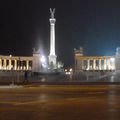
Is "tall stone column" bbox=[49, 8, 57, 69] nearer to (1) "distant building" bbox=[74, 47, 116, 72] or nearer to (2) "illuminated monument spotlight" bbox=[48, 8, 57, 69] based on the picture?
(2) "illuminated monument spotlight" bbox=[48, 8, 57, 69]

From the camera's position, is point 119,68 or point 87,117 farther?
point 119,68

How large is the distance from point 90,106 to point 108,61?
8573 cm

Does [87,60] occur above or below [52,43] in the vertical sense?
below

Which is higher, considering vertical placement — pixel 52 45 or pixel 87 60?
pixel 52 45

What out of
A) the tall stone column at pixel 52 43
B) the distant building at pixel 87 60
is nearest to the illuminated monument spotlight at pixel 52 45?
the tall stone column at pixel 52 43

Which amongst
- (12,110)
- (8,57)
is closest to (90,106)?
(12,110)

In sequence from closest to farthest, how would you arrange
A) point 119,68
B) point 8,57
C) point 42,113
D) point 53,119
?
1. point 53,119
2. point 42,113
3. point 119,68
4. point 8,57

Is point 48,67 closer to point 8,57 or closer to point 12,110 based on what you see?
point 8,57

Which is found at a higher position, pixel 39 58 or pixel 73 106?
pixel 39 58

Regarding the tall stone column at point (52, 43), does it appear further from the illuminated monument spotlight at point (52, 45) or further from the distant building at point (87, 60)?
the distant building at point (87, 60)

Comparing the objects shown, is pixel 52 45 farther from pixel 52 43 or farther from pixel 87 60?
pixel 87 60

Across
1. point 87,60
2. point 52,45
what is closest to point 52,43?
point 52,45

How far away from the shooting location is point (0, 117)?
529 inches

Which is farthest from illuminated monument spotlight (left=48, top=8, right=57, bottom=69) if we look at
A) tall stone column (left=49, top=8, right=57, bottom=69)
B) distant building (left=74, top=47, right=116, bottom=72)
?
distant building (left=74, top=47, right=116, bottom=72)
